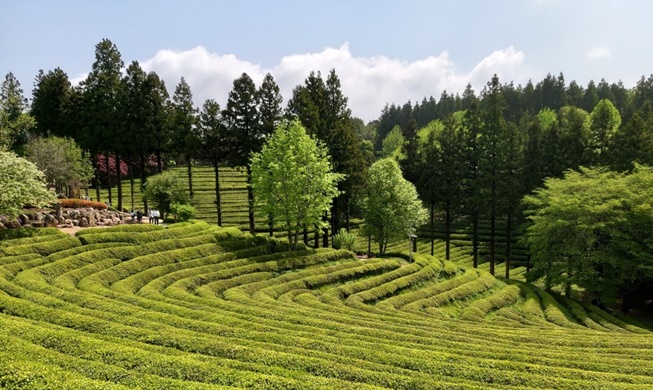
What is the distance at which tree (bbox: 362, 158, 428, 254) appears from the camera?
159 feet

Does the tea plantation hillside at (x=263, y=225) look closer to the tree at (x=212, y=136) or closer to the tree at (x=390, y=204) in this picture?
the tree at (x=212, y=136)

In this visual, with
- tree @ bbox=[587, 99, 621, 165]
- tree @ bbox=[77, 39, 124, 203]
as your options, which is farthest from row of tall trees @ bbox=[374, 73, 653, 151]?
tree @ bbox=[77, 39, 124, 203]

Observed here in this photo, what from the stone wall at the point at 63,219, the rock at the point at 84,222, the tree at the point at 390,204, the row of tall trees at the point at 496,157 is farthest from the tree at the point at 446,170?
the rock at the point at 84,222

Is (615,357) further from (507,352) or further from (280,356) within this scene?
(280,356)

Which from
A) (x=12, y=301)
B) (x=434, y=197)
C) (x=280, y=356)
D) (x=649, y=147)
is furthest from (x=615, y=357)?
(x=649, y=147)

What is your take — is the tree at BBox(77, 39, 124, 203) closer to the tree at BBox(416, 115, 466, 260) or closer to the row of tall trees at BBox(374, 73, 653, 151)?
the tree at BBox(416, 115, 466, 260)

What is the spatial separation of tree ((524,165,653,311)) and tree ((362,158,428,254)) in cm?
1292

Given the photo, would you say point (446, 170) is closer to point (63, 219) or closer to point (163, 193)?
point (163, 193)

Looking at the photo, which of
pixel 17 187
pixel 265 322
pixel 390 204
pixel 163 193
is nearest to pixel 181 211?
pixel 163 193

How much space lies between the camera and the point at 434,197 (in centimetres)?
5444

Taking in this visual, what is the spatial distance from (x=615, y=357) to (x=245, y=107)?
38257mm

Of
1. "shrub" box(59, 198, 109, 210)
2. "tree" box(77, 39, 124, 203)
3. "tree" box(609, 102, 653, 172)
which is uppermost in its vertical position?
"tree" box(77, 39, 124, 203)

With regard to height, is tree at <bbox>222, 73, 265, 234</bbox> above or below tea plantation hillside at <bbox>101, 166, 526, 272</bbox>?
Answer: above

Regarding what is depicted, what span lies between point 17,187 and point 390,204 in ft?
109
